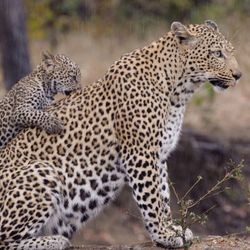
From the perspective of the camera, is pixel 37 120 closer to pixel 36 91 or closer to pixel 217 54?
pixel 36 91

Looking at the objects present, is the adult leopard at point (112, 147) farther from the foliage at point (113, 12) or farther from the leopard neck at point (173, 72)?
the foliage at point (113, 12)

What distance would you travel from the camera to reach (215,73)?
459 inches

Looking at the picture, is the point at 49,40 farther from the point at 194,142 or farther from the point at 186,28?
the point at 186,28

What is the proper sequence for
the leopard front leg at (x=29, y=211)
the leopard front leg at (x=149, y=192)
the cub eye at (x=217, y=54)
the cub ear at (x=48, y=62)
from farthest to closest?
the cub ear at (x=48, y=62) → the cub eye at (x=217, y=54) → the leopard front leg at (x=149, y=192) → the leopard front leg at (x=29, y=211)

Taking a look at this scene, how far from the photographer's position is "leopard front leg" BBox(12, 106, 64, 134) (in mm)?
11648

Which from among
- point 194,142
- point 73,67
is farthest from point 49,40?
point 73,67

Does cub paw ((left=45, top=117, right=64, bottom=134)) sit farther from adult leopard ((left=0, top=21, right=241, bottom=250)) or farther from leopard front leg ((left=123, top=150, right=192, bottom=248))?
leopard front leg ((left=123, top=150, right=192, bottom=248))

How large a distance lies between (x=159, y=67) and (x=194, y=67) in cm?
38

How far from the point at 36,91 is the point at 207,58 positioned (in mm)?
2046

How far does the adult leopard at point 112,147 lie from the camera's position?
448 inches

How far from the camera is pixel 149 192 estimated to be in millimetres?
11438

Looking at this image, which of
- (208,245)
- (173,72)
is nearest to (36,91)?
(173,72)

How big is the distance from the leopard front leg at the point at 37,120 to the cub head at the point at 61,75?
52cm

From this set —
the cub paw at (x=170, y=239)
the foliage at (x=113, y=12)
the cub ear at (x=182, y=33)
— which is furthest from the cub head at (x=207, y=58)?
the foliage at (x=113, y=12)
